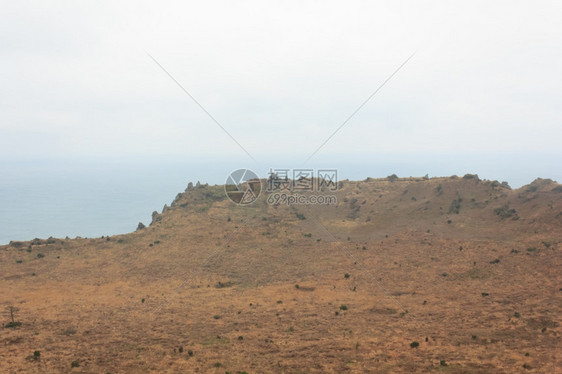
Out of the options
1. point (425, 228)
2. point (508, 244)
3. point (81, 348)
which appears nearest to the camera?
point (81, 348)

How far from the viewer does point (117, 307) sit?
110 feet

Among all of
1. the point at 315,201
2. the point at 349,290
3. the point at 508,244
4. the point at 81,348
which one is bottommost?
the point at 81,348

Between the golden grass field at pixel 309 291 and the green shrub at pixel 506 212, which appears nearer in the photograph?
the golden grass field at pixel 309 291

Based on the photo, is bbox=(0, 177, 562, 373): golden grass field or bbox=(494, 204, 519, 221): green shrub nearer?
bbox=(0, 177, 562, 373): golden grass field

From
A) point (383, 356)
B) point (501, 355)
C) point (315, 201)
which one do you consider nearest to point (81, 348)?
point (383, 356)

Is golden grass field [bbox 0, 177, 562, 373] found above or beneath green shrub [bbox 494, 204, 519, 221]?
beneath

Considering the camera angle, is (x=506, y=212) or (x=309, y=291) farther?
(x=506, y=212)

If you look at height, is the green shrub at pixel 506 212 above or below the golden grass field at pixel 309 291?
above

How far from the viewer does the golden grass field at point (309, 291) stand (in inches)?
891

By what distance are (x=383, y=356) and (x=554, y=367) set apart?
30.2 feet

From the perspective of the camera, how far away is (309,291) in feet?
119

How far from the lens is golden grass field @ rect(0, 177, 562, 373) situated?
2262 centimetres

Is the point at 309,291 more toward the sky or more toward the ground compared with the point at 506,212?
more toward the ground

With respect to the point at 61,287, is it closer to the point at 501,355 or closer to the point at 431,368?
the point at 431,368
